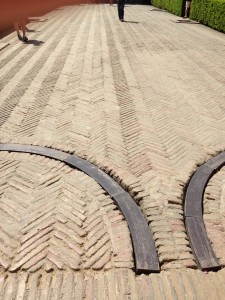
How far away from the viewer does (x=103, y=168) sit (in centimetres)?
→ 399

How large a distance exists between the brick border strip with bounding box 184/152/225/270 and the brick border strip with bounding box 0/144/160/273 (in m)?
0.42

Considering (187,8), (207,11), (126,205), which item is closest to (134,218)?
(126,205)

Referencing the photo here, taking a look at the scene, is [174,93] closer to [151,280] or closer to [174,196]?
[174,196]

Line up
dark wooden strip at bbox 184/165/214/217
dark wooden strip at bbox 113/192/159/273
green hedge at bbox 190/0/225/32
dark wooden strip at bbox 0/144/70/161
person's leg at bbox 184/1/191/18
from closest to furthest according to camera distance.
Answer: dark wooden strip at bbox 113/192/159/273 → dark wooden strip at bbox 184/165/214/217 → dark wooden strip at bbox 0/144/70/161 → green hedge at bbox 190/0/225/32 → person's leg at bbox 184/1/191/18

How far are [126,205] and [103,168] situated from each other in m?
0.79

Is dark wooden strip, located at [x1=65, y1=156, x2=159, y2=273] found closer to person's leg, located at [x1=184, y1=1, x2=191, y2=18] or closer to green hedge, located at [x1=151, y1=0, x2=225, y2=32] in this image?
green hedge, located at [x1=151, y1=0, x2=225, y2=32]

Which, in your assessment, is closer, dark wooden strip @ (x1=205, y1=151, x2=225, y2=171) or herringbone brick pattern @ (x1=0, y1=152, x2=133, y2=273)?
herringbone brick pattern @ (x1=0, y1=152, x2=133, y2=273)

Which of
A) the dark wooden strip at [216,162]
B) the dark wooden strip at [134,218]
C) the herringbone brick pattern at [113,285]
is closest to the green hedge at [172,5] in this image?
the dark wooden strip at [216,162]

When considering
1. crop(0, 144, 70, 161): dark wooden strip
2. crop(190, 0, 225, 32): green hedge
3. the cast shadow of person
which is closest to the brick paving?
crop(0, 144, 70, 161): dark wooden strip

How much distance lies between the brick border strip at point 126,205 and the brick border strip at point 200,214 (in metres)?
0.42

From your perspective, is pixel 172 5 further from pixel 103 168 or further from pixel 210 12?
pixel 103 168

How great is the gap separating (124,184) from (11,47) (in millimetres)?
9859

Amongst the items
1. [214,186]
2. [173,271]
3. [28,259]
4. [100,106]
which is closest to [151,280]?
[173,271]

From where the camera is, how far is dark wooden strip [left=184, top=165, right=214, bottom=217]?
10.8 ft
